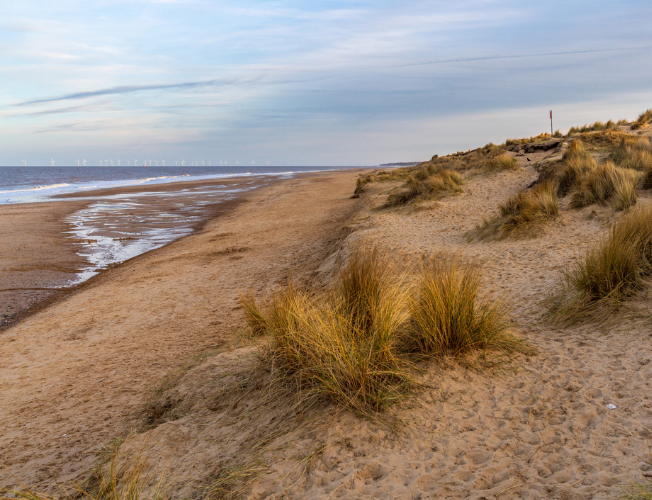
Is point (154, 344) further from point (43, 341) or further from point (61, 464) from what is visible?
point (61, 464)

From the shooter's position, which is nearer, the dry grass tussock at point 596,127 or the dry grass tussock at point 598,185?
the dry grass tussock at point 598,185

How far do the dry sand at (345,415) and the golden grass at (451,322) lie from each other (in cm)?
25

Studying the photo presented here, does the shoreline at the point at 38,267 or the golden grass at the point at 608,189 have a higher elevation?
the golden grass at the point at 608,189

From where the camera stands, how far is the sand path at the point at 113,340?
Result: 420 centimetres

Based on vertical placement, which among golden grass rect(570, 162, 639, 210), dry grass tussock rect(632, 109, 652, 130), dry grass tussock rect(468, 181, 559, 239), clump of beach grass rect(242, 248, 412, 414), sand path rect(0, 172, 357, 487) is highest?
dry grass tussock rect(632, 109, 652, 130)

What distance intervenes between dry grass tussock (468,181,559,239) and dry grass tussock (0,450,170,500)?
8.11 m

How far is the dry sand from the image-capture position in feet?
9.21

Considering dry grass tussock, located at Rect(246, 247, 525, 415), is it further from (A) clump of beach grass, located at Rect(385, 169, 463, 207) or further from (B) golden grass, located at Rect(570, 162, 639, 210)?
(A) clump of beach grass, located at Rect(385, 169, 463, 207)

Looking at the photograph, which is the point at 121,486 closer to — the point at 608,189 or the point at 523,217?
the point at 523,217

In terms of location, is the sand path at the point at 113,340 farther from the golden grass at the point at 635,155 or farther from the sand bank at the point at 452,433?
the golden grass at the point at 635,155

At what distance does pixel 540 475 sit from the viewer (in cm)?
270

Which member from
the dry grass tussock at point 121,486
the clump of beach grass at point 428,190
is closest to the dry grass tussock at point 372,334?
the dry grass tussock at point 121,486

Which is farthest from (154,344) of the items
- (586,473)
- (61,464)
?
(586,473)

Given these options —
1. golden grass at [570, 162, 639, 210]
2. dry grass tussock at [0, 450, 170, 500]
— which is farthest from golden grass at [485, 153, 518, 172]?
dry grass tussock at [0, 450, 170, 500]
